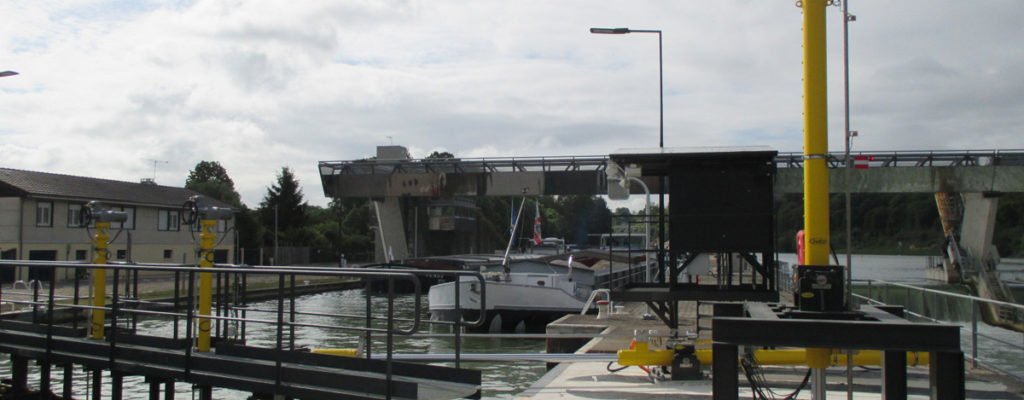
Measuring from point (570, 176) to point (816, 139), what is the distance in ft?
121

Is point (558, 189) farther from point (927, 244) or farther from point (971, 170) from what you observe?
point (927, 244)

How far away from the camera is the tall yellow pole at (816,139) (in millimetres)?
7293

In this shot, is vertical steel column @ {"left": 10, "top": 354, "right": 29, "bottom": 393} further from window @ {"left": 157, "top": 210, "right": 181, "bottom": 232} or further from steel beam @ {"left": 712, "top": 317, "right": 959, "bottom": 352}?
window @ {"left": 157, "top": 210, "right": 181, "bottom": 232}

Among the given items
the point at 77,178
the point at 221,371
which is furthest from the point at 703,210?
the point at 77,178

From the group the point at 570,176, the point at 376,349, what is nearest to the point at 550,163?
the point at 570,176

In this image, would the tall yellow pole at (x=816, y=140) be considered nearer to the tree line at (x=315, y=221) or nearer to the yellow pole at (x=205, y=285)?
the yellow pole at (x=205, y=285)

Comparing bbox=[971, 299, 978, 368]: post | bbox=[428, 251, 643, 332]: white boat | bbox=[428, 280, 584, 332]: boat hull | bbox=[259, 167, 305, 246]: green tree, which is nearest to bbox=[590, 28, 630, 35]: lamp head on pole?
bbox=[428, 251, 643, 332]: white boat

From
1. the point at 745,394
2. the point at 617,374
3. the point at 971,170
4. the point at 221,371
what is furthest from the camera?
the point at 971,170

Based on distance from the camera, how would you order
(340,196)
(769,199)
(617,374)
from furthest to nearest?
(340,196) < (617,374) < (769,199)

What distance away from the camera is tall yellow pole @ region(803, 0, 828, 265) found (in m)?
7.29

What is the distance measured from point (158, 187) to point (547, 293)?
42989mm

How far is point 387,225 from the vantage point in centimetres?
4978

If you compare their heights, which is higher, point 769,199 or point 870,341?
point 769,199

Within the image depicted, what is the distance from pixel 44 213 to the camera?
1822 inches
